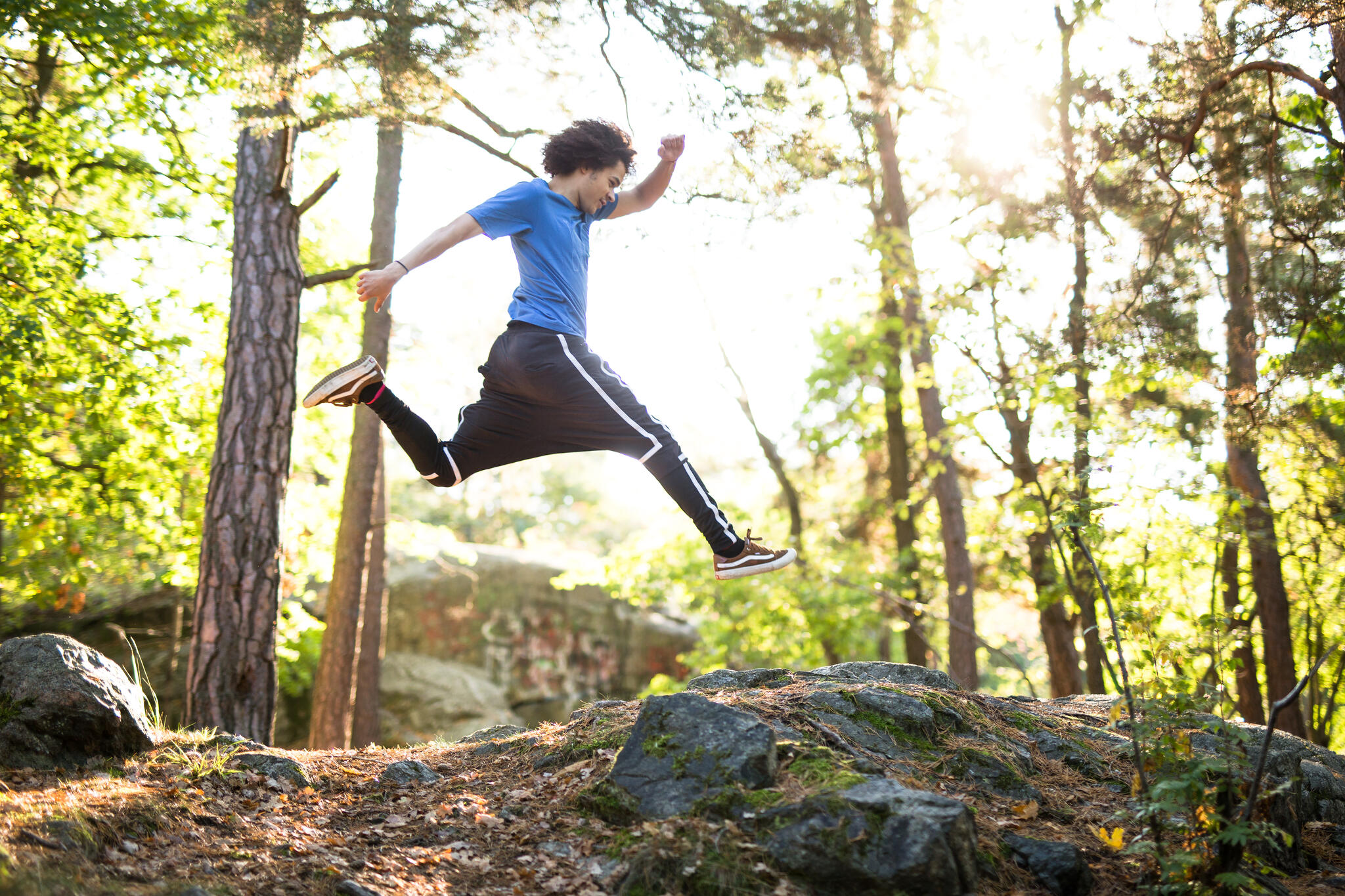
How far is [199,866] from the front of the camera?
2.75 meters

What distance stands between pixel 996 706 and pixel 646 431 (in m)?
2.30

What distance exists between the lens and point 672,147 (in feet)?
15.1

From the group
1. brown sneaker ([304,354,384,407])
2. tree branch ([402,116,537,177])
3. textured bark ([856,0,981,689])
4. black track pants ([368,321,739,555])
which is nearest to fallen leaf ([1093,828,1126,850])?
black track pants ([368,321,739,555])

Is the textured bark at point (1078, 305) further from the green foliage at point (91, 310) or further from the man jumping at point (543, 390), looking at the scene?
the green foliage at point (91, 310)

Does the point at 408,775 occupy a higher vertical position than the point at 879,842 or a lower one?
lower

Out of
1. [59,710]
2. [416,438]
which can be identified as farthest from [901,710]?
[59,710]

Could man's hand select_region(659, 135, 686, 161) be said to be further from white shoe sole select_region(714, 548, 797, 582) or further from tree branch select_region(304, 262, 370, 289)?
tree branch select_region(304, 262, 370, 289)

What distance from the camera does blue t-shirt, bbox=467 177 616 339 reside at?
3.96 m

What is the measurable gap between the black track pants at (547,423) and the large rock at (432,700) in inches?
448

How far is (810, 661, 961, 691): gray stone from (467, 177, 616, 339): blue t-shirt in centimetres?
235

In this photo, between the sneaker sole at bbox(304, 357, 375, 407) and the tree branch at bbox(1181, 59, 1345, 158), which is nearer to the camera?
the sneaker sole at bbox(304, 357, 375, 407)

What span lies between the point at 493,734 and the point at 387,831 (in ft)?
4.70

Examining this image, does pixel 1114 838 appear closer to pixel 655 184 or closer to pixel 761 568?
pixel 761 568

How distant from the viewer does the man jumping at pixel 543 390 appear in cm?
392
